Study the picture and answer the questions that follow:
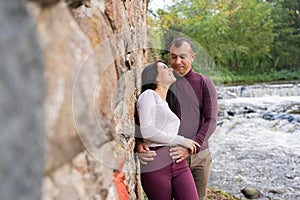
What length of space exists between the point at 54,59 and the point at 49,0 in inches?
4.3

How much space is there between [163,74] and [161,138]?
390 mm

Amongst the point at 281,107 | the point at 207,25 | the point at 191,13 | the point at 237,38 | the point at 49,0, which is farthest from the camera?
the point at 237,38

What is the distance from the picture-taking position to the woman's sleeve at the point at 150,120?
79.5 inches

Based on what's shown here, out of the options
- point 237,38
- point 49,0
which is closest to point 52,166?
point 49,0

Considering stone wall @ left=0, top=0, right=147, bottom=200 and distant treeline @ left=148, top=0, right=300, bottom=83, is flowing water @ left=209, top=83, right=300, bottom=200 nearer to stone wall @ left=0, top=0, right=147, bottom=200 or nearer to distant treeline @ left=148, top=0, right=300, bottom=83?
stone wall @ left=0, top=0, right=147, bottom=200

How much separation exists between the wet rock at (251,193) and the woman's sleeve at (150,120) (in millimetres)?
2909

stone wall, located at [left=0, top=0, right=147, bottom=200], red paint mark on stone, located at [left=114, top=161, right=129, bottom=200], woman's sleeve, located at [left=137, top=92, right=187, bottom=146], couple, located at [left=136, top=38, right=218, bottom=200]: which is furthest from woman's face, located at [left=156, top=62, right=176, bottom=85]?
stone wall, located at [left=0, top=0, right=147, bottom=200]

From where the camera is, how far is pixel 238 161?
19.9ft

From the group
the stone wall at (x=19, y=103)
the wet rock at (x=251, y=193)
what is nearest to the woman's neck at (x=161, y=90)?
the stone wall at (x=19, y=103)

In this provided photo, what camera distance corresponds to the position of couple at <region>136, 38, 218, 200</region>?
2.06 m

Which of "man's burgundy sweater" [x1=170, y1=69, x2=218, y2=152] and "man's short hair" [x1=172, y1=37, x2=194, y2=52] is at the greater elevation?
"man's short hair" [x1=172, y1=37, x2=194, y2=52]

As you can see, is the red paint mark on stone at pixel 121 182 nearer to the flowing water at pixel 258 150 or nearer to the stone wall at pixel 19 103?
the stone wall at pixel 19 103

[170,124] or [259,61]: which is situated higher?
[170,124]

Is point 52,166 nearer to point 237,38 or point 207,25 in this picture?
point 207,25
